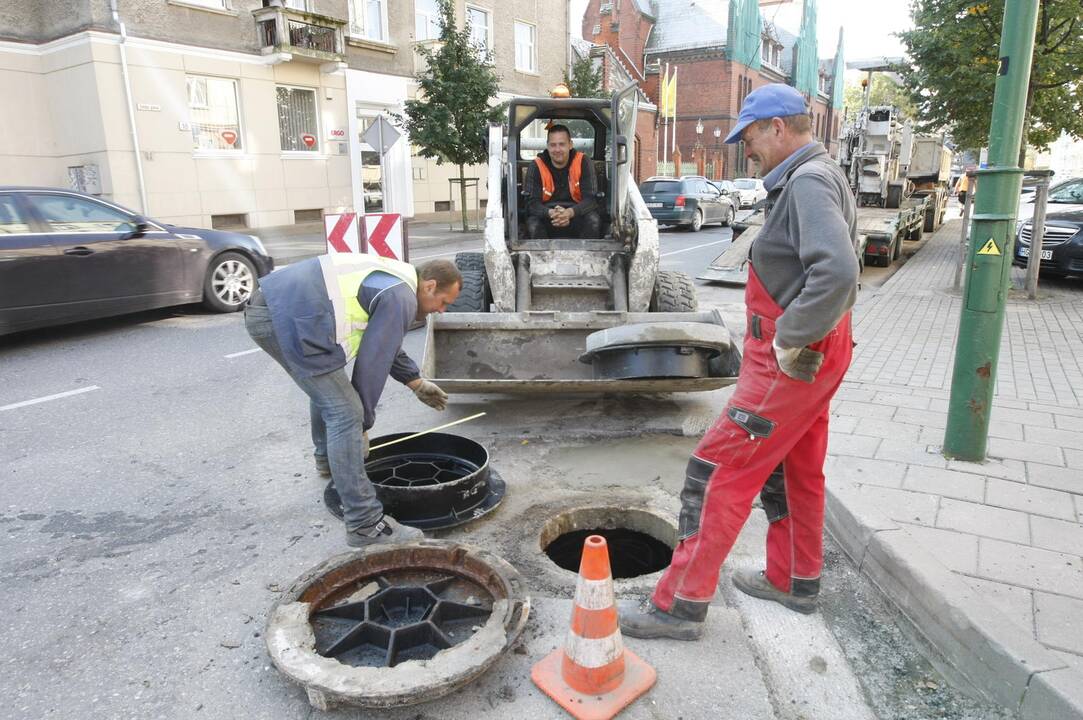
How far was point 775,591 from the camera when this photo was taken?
303 centimetres

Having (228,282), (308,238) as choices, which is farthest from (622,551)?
(308,238)

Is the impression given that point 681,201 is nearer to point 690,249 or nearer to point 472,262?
point 690,249

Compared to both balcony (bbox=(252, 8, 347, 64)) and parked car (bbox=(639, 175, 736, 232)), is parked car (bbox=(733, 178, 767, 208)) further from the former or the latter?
balcony (bbox=(252, 8, 347, 64))

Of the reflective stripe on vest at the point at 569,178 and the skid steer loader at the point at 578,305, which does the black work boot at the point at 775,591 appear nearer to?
the skid steer loader at the point at 578,305

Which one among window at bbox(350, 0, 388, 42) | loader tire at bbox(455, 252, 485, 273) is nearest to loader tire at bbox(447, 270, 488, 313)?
loader tire at bbox(455, 252, 485, 273)

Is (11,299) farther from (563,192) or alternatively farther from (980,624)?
(980,624)

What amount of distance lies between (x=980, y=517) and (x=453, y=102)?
676 inches

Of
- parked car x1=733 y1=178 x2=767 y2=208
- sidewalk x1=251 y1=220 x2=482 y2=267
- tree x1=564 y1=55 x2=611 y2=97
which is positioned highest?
tree x1=564 y1=55 x2=611 y2=97

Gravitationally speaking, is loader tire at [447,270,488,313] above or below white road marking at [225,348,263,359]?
above

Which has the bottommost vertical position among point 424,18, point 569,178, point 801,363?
point 801,363

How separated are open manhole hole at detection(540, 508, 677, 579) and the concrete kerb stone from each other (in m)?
0.85

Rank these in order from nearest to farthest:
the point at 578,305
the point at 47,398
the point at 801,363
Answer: the point at 801,363, the point at 47,398, the point at 578,305

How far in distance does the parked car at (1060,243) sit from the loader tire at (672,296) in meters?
6.55

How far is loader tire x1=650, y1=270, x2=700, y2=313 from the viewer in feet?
20.1
